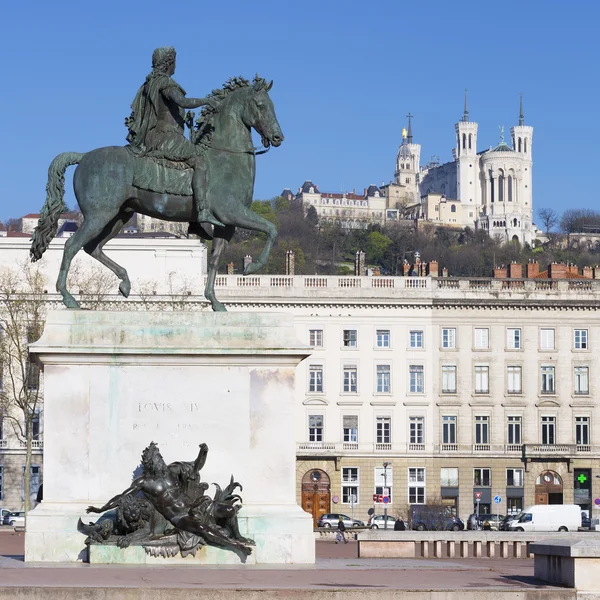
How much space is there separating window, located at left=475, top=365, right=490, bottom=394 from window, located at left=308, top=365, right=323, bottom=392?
26.8 ft

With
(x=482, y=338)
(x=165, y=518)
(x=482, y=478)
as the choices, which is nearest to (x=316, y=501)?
(x=482, y=478)

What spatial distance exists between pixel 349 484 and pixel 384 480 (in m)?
1.79

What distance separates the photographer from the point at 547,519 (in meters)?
63.7

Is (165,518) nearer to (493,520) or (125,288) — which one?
(125,288)

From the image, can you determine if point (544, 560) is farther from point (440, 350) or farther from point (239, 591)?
point (440, 350)

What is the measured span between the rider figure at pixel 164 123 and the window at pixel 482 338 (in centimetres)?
6089

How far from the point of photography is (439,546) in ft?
97.6

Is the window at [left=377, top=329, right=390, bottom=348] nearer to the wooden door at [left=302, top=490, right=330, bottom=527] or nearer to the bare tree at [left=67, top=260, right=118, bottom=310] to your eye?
the wooden door at [left=302, top=490, right=330, bottom=527]

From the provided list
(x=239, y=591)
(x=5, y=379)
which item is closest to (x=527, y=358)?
(x=5, y=379)

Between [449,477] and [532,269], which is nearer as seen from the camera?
[449,477]

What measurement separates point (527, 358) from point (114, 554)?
64.2 m

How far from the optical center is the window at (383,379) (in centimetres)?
8194

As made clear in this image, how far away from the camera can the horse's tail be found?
22.5 metres

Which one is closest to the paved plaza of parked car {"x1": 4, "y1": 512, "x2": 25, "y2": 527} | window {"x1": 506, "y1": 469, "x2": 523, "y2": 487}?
parked car {"x1": 4, "y1": 512, "x2": 25, "y2": 527}
